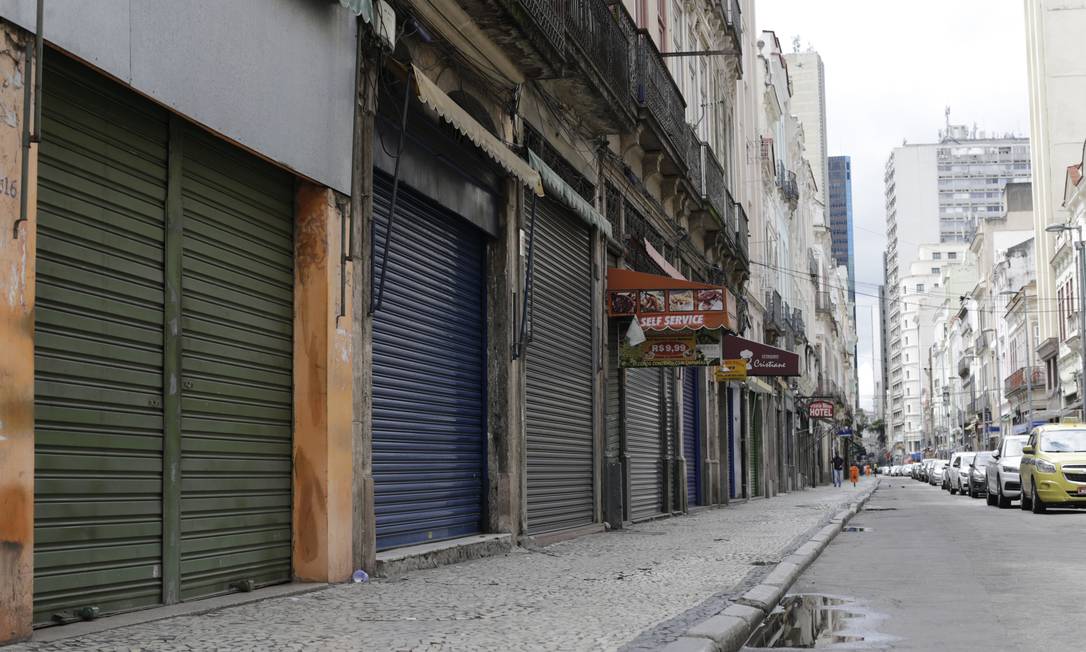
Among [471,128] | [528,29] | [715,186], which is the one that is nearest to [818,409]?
[715,186]

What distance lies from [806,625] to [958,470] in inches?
1523

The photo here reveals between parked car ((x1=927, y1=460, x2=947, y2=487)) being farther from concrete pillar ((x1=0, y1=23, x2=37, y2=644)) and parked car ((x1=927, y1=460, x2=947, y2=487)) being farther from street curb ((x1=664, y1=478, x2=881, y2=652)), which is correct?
concrete pillar ((x1=0, y1=23, x2=37, y2=644))

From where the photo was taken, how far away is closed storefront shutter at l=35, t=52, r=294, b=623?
21.6 ft

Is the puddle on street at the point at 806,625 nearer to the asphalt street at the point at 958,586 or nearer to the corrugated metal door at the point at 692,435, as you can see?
the asphalt street at the point at 958,586

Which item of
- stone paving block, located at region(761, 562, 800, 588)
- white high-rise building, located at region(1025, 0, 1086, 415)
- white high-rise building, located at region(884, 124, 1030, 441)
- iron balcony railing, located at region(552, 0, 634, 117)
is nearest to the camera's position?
stone paving block, located at region(761, 562, 800, 588)

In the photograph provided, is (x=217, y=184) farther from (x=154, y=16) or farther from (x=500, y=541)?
(x=500, y=541)

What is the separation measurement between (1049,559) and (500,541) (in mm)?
5556

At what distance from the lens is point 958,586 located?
10383mm

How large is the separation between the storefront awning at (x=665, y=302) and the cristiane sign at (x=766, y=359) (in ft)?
36.1

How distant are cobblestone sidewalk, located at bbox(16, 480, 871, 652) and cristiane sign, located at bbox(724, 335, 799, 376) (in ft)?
54.1

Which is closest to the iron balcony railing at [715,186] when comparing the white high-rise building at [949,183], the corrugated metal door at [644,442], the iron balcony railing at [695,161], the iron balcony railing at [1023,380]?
the iron balcony railing at [695,161]

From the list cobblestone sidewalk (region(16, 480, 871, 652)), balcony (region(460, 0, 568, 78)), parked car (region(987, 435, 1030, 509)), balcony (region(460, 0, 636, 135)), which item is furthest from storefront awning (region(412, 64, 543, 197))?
parked car (region(987, 435, 1030, 509))

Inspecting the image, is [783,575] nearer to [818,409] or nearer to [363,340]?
[363,340]

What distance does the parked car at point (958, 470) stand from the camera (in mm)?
43344
